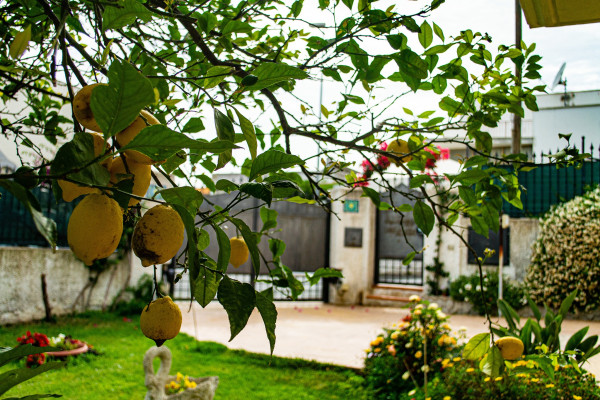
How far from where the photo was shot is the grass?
150 inches

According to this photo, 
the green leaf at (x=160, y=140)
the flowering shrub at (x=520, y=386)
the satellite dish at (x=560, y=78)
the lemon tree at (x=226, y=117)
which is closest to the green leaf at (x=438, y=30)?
the lemon tree at (x=226, y=117)

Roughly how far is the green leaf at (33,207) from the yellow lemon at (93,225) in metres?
0.08

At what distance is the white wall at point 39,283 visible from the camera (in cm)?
562

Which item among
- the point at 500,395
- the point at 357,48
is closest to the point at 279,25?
the point at 357,48

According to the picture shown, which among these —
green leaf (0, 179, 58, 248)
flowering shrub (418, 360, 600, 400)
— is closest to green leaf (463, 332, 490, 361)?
green leaf (0, 179, 58, 248)

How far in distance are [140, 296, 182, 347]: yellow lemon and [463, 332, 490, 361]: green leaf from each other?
753mm

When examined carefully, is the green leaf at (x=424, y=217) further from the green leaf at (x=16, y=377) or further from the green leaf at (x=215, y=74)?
the green leaf at (x=16, y=377)

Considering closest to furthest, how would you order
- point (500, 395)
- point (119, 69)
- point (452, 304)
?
point (119, 69) < point (500, 395) < point (452, 304)

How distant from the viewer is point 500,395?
2.88m

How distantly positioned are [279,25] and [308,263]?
714cm

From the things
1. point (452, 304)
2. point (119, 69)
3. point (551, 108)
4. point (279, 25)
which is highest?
point (551, 108)

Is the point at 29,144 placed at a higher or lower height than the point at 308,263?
higher

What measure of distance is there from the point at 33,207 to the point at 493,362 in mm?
1068

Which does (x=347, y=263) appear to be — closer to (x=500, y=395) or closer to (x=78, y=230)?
(x=500, y=395)
